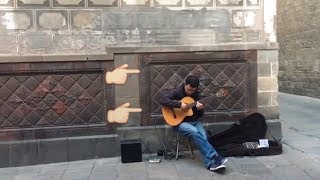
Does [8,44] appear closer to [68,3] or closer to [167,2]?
[68,3]

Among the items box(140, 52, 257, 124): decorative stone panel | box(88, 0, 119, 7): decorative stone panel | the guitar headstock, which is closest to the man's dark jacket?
the guitar headstock

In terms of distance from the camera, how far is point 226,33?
687 centimetres

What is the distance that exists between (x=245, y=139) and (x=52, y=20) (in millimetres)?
3539

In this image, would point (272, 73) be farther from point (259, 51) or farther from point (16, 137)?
point (16, 137)

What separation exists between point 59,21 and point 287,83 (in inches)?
429

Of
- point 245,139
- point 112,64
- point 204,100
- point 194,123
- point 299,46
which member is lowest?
point 245,139

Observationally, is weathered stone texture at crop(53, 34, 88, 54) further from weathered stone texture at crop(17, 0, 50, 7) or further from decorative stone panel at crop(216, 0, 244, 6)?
decorative stone panel at crop(216, 0, 244, 6)

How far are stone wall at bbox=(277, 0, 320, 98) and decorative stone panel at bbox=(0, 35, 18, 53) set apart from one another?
30.7ft

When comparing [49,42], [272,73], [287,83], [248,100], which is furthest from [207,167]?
[287,83]

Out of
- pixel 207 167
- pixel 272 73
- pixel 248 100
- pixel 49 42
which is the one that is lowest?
pixel 207 167

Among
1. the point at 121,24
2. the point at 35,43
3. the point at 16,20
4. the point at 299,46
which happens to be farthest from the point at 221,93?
the point at 299,46

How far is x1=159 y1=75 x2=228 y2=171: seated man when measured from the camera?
5973 millimetres

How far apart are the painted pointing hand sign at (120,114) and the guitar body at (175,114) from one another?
0.66 meters

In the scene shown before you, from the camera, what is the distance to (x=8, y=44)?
20.9 ft
